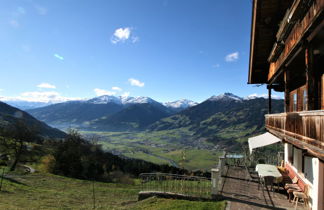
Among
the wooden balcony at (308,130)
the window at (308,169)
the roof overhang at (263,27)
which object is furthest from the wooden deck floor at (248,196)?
the roof overhang at (263,27)

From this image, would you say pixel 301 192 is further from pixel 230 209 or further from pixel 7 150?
pixel 7 150

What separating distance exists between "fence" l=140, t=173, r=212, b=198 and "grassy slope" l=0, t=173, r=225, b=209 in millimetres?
1074

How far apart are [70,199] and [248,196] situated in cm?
1256

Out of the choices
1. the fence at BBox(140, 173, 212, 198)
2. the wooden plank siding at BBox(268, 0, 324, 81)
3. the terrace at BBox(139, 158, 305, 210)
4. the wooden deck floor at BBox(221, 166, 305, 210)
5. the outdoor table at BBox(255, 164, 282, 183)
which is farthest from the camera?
the fence at BBox(140, 173, 212, 198)

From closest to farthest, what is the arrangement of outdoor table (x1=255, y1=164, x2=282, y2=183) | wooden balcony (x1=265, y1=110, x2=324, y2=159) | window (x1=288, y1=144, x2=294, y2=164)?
wooden balcony (x1=265, y1=110, x2=324, y2=159) → outdoor table (x1=255, y1=164, x2=282, y2=183) → window (x1=288, y1=144, x2=294, y2=164)

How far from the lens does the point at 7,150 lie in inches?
1734

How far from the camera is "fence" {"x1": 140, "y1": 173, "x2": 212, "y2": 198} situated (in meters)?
14.3

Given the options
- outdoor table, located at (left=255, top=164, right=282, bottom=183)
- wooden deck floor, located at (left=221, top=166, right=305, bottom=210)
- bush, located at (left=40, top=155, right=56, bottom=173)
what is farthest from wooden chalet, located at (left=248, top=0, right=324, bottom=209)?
bush, located at (left=40, top=155, right=56, bottom=173)

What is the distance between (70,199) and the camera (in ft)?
57.5

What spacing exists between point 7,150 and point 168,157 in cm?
14490

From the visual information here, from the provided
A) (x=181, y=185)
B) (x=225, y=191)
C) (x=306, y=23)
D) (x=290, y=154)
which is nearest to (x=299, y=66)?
(x=306, y=23)

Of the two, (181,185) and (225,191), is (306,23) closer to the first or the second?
(225,191)

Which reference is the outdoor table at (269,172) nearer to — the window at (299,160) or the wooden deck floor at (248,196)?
the wooden deck floor at (248,196)

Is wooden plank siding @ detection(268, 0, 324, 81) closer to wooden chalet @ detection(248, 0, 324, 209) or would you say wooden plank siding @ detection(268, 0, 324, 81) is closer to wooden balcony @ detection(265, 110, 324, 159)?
wooden chalet @ detection(248, 0, 324, 209)
